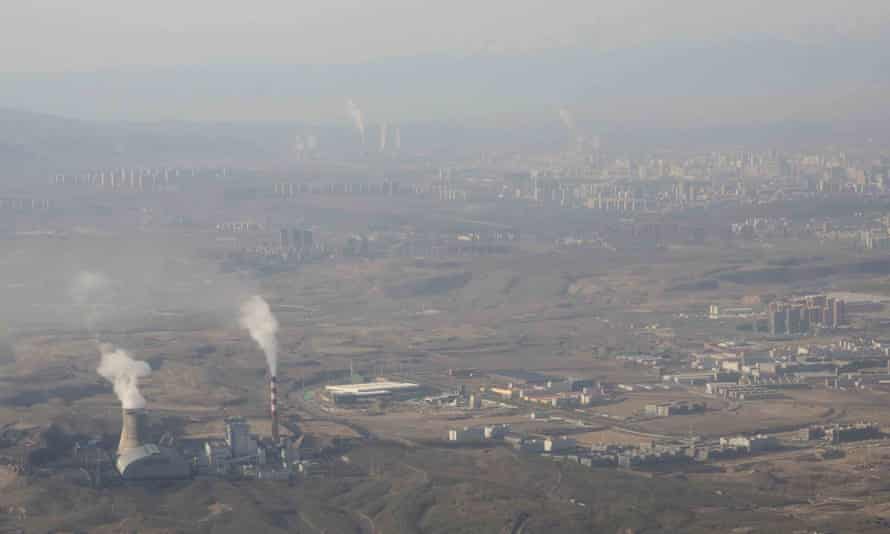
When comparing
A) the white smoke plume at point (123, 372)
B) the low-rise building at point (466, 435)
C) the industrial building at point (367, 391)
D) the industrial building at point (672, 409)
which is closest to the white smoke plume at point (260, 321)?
the industrial building at point (367, 391)

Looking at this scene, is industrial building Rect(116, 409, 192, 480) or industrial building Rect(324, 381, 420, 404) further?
industrial building Rect(324, 381, 420, 404)

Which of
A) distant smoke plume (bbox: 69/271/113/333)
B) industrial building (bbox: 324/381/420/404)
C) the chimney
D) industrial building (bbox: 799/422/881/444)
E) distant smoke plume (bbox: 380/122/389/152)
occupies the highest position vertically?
distant smoke plume (bbox: 380/122/389/152)

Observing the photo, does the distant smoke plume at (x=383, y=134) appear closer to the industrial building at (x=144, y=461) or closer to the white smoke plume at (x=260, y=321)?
the white smoke plume at (x=260, y=321)

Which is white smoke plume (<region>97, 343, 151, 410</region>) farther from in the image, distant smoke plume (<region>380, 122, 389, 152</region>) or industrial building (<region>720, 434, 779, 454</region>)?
distant smoke plume (<region>380, 122, 389, 152</region>)

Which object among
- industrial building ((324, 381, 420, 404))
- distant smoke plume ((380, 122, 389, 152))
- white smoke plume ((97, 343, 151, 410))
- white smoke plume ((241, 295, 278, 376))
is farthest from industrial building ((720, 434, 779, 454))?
distant smoke plume ((380, 122, 389, 152))

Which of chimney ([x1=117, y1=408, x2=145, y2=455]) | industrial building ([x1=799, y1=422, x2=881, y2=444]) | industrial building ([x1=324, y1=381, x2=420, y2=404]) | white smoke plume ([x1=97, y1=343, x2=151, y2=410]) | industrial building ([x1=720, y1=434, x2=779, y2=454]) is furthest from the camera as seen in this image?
industrial building ([x1=324, y1=381, x2=420, y2=404])

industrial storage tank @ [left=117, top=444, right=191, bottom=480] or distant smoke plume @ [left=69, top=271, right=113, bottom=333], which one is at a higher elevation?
distant smoke plume @ [left=69, top=271, right=113, bottom=333]
